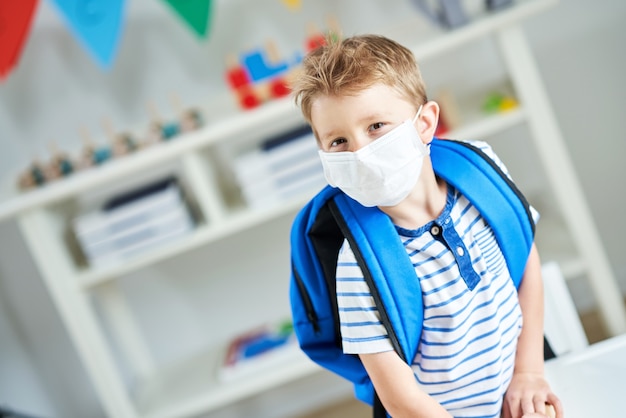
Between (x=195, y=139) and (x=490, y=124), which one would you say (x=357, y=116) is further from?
(x=490, y=124)

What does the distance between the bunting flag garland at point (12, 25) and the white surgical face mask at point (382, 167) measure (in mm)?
1382

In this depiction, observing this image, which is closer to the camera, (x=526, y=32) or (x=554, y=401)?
(x=554, y=401)

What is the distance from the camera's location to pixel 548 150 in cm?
179

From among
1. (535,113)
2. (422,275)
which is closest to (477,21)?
(535,113)

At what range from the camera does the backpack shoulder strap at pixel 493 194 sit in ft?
2.81

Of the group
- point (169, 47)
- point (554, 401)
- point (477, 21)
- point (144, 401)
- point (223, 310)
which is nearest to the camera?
point (554, 401)

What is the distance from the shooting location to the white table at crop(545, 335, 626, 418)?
78cm

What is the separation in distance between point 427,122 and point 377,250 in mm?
184

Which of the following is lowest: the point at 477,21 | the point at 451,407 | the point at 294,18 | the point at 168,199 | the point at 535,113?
the point at 451,407

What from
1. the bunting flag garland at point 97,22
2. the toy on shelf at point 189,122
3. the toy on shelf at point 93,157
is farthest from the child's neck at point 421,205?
the bunting flag garland at point 97,22

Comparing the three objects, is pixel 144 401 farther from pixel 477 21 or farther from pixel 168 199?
pixel 477 21

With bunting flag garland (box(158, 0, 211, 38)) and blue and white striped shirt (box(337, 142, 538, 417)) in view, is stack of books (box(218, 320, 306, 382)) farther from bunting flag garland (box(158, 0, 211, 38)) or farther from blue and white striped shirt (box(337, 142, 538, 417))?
blue and white striped shirt (box(337, 142, 538, 417))

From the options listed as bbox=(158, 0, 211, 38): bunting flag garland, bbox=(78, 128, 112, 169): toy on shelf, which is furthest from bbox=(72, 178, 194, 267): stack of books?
bbox=(158, 0, 211, 38): bunting flag garland

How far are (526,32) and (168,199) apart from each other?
1.19m
